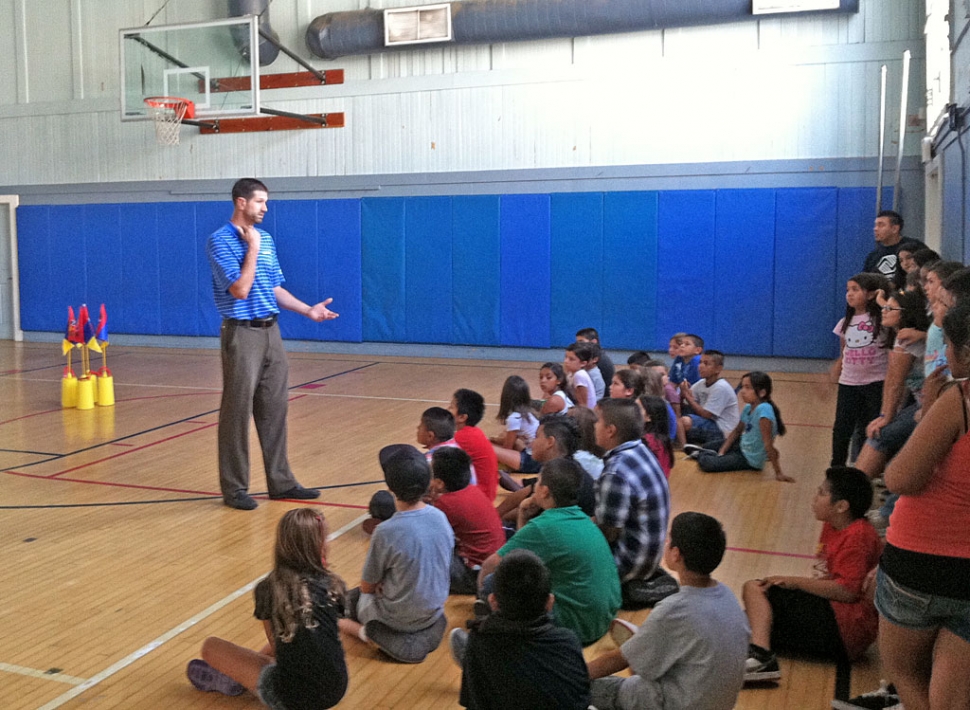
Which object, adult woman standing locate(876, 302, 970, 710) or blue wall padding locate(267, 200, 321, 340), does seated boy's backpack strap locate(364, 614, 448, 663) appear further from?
blue wall padding locate(267, 200, 321, 340)

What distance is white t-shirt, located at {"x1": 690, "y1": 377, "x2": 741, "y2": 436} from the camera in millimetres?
7008

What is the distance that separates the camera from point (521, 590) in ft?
7.95

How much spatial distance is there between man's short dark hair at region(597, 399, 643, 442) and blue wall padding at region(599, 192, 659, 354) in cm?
836

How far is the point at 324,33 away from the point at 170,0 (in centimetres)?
271

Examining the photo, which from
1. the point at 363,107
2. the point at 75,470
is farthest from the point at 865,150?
the point at 75,470

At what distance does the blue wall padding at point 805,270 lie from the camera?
444 inches

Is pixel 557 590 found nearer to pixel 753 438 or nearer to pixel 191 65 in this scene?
pixel 753 438

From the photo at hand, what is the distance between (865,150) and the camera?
36.4ft

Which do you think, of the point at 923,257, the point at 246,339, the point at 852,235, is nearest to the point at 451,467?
the point at 246,339

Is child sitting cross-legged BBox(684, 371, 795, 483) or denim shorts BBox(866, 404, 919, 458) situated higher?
denim shorts BBox(866, 404, 919, 458)

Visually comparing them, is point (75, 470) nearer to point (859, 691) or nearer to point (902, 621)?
point (859, 691)

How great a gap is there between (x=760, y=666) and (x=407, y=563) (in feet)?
4.18

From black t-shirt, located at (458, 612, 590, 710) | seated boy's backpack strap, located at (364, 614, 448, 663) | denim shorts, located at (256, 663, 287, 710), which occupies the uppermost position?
black t-shirt, located at (458, 612, 590, 710)

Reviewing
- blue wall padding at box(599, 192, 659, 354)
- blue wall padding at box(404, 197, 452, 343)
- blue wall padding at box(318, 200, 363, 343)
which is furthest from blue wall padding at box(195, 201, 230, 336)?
blue wall padding at box(599, 192, 659, 354)
